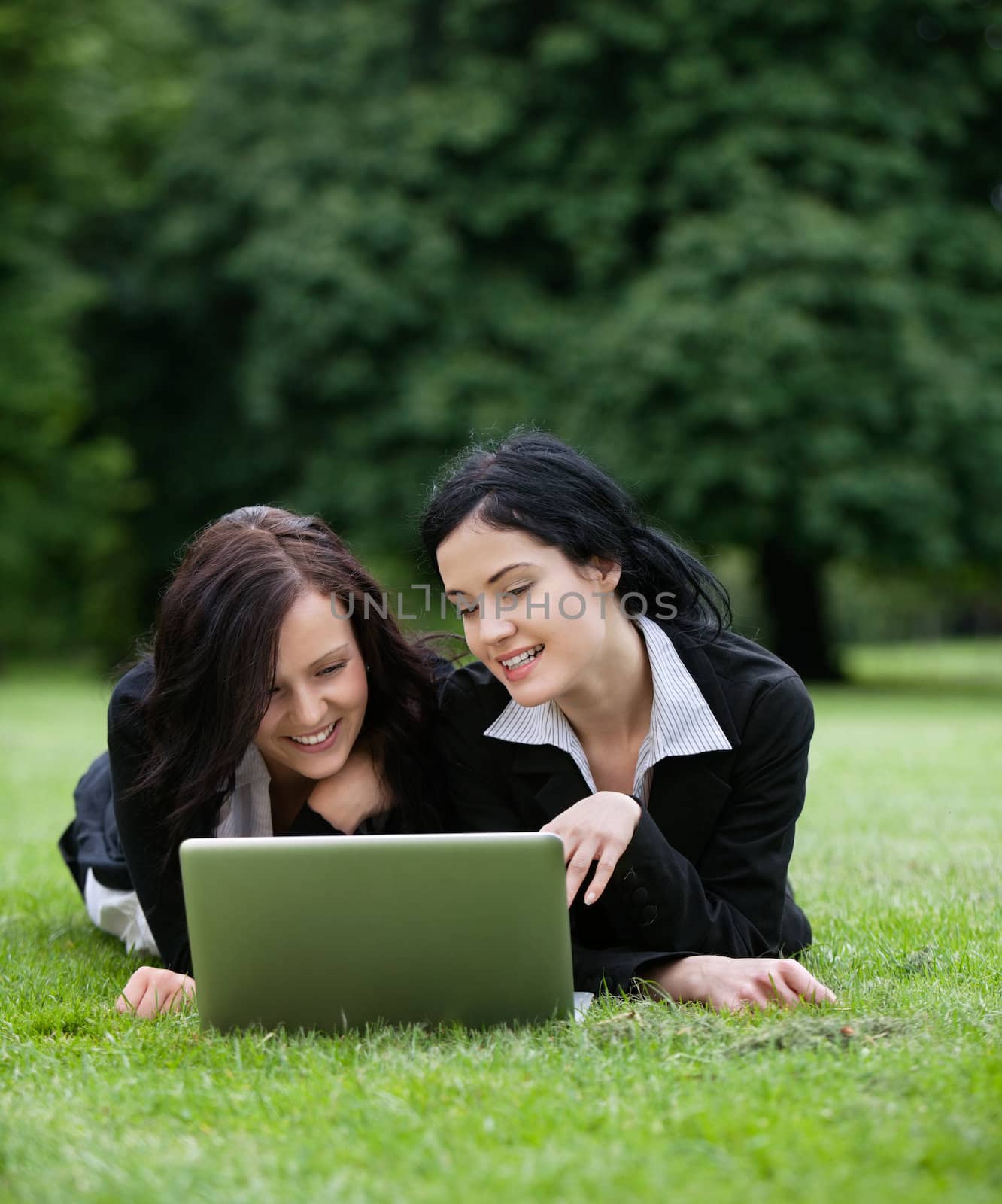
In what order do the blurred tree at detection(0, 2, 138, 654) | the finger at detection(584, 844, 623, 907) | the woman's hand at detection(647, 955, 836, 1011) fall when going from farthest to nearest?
the blurred tree at detection(0, 2, 138, 654) < the woman's hand at detection(647, 955, 836, 1011) < the finger at detection(584, 844, 623, 907)

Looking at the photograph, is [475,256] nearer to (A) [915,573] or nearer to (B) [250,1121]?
(A) [915,573]

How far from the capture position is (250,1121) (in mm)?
2129

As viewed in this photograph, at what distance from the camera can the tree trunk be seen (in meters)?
17.9

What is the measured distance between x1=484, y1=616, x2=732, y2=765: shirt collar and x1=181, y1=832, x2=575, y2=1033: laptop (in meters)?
0.69

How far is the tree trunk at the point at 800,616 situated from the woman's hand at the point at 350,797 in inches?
592

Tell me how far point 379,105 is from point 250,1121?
49.7 ft

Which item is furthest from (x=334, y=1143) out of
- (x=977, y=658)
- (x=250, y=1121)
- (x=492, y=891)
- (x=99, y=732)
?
(x=977, y=658)

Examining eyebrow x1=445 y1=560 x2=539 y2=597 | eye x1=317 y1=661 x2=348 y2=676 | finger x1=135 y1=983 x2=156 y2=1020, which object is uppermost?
eyebrow x1=445 y1=560 x2=539 y2=597

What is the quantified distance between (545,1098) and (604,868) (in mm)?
577

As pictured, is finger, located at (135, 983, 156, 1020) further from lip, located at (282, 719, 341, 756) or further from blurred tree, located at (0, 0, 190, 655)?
blurred tree, located at (0, 0, 190, 655)

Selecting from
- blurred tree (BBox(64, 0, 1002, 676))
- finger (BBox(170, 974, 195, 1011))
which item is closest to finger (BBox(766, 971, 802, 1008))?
finger (BBox(170, 974, 195, 1011))

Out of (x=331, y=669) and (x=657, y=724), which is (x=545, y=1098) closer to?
(x=657, y=724)

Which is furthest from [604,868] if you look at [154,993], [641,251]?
[641,251]

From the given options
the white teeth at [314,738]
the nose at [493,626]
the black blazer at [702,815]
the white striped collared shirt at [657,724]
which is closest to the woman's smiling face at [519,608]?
the nose at [493,626]
